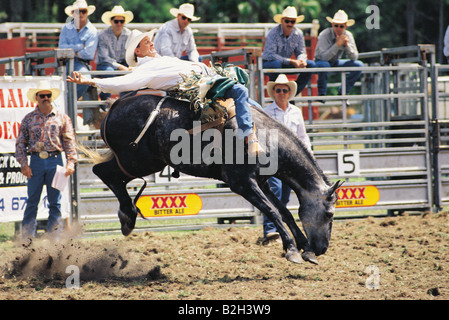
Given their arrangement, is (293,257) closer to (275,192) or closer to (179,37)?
(275,192)

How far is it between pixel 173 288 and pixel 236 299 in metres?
0.72

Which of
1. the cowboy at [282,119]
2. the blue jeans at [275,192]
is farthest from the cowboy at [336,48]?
the blue jeans at [275,192]

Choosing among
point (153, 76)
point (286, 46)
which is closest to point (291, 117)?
point (153, 76)

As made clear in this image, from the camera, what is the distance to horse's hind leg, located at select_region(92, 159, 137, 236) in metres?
6.54

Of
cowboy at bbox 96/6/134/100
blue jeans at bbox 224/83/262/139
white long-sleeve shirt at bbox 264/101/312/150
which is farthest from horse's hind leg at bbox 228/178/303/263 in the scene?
cowboy at bbox 96/6/134/100

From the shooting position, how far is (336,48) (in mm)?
10156

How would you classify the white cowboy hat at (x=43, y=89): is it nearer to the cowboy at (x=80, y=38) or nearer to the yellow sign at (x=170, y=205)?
the cowboy at (x=80, y=38)

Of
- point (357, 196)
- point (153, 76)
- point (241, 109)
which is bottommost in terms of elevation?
point (357, 196)

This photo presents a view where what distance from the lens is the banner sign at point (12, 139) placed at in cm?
801

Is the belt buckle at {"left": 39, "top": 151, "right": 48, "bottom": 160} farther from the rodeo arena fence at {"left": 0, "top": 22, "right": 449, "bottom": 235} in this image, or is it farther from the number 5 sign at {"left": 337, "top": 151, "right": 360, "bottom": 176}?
the number 5 sign at {"left": 337, "top": 151, "right": 360, "bottom": 176}

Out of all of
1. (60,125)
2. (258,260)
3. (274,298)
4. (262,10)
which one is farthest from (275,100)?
(262,10)

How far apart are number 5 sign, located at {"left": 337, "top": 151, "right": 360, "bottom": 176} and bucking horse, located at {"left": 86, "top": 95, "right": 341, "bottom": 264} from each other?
130 inches

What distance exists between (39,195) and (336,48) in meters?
4.95

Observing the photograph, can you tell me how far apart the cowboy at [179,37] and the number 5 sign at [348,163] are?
2.48 metres
